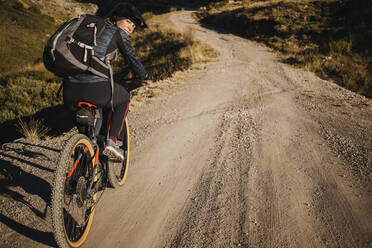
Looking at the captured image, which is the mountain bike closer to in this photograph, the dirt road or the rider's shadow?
the dirt road

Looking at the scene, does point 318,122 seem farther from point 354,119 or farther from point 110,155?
point 110,155

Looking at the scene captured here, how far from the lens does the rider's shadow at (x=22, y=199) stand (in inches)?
83.8

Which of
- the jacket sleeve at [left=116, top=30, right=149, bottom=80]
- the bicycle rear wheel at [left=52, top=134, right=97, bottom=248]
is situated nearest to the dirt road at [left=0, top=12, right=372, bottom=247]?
the bicycle rear wheel at [left=52, top=134, right=97, bottom=248]

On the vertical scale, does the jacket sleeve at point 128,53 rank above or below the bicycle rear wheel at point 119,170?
above

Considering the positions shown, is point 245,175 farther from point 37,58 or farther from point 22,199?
point 37,58

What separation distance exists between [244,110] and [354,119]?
244cm

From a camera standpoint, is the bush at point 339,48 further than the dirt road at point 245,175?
Yes

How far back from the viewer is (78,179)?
1747 millimetres

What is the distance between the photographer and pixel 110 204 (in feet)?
8.30

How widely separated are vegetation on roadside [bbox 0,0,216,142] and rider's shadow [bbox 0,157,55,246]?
346 cm

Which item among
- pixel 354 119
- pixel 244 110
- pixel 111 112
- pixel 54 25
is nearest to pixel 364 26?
pixel 354 119

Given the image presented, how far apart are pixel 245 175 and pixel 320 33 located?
579 inches

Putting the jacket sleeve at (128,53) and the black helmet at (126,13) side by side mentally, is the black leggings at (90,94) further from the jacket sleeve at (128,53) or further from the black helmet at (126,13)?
the black helmet at (126,13)

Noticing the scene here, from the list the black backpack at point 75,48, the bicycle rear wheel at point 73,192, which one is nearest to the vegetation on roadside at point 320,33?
the black backpack at point 75,48
